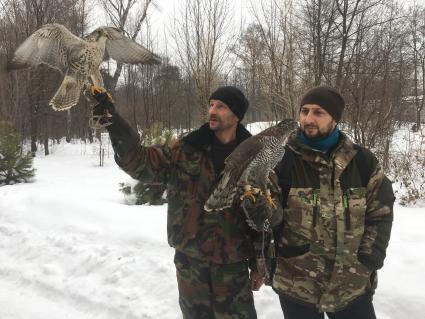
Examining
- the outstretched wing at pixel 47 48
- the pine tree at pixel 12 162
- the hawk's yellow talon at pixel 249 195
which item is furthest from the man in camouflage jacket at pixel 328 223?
the pine tree at pixel 12 162

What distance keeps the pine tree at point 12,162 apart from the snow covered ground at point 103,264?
3.98 meters

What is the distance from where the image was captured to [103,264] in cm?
440

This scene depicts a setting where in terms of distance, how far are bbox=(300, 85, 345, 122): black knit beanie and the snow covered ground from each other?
1985mm

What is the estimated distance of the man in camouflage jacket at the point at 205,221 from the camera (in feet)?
7.53

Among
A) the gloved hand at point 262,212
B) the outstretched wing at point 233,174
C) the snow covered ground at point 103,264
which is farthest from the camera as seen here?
the snow covered ground at point 103,264

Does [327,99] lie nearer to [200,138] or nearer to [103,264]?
[200,138]

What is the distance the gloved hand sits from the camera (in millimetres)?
1966

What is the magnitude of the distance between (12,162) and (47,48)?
342 inches

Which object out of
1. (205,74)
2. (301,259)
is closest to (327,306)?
(301,259)

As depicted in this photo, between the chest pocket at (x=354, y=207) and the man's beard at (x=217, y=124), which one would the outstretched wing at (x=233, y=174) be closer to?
the man's beard at (x=217, y=124)

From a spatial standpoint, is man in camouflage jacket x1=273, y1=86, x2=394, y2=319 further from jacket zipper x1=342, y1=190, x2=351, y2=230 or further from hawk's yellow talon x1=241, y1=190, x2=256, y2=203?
hawk's yellow talon x1=241, y1=190, x2=256, y2=203

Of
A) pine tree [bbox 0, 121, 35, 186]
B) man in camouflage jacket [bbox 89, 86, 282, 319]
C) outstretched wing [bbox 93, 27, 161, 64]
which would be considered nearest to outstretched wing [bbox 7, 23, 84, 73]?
outstretched wing [bbox 93, 27, 161, 64]

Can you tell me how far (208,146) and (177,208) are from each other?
1.39ft

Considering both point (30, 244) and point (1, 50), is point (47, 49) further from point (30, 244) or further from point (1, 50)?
point (1, 50)
